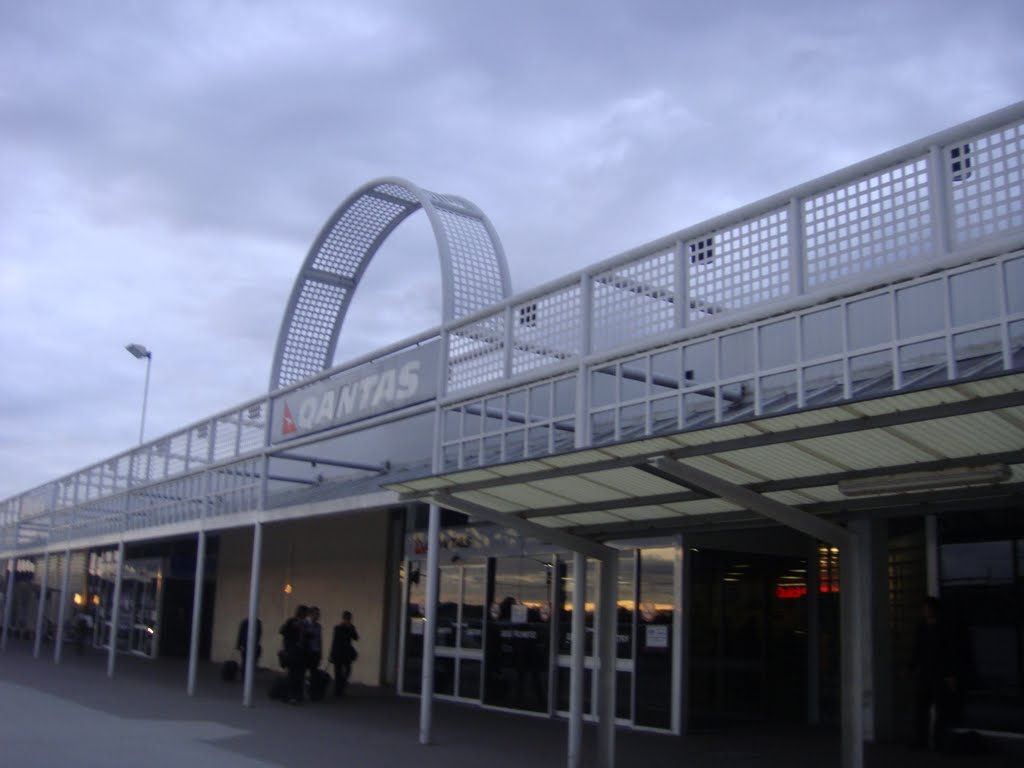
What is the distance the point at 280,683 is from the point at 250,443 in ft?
11.9

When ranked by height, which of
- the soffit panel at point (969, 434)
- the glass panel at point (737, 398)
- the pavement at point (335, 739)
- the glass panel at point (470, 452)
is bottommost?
the pavement at point (335, 739)

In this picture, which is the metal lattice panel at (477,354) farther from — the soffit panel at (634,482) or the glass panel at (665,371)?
the soffit panel at (634,482)

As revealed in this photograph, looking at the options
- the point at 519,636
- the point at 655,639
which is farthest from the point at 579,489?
the point at 519,636

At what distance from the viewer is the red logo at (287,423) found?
1533 cm

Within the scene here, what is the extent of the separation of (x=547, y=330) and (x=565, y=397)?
3.77ft

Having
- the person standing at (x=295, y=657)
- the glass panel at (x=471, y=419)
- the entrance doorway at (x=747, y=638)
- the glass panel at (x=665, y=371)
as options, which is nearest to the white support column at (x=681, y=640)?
the entrance doorway at (x=747, y=638)

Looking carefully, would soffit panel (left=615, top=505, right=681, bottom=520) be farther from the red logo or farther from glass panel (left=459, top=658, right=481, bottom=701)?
the red logo

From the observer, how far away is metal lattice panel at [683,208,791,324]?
26.1 feet

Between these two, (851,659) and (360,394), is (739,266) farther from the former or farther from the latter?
(360,394)

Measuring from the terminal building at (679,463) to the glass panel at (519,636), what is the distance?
5cm

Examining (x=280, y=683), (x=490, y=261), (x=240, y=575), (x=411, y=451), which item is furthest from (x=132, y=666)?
(x=490, y=261)

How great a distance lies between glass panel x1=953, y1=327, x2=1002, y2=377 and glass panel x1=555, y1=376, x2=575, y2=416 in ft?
13.0

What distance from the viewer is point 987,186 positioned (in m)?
6.68

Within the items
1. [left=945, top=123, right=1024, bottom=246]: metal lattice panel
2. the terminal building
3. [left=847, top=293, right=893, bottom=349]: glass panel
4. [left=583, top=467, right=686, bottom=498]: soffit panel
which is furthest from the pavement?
[left=945, top=123, right=1024, bottom=246]: metal lattice panel
